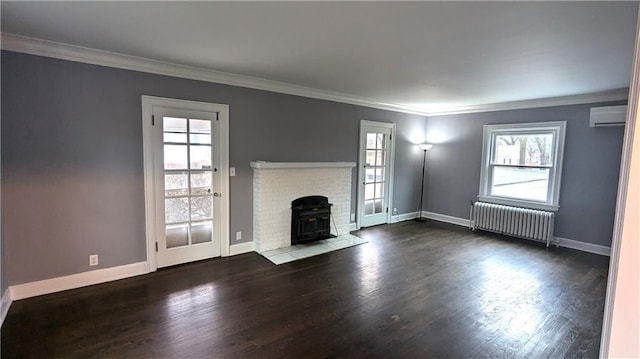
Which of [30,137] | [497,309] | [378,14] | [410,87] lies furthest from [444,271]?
[30,137]

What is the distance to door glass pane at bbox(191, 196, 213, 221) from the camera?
13.1 feet

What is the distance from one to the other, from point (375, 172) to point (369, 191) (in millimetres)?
397

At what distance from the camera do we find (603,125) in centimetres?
460

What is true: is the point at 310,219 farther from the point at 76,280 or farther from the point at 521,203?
the point at 521,203

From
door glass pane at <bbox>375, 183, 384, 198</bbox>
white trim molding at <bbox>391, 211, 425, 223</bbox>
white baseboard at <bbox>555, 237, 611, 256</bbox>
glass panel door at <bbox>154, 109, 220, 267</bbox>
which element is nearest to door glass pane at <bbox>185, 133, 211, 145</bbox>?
glass panel door at <bbox>154, 109, 220, 267</bbox>

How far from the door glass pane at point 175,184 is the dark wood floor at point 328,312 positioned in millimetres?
952

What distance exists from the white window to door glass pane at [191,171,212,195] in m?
5.03

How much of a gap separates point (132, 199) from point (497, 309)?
4.05 metres

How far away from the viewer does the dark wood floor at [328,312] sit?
94.2 inches

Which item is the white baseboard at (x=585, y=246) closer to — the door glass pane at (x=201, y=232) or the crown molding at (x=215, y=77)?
the crown molding at (x=215, y=77)

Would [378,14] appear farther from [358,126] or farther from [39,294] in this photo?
[39,294]

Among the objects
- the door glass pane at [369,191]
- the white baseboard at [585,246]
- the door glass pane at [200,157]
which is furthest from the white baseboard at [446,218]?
the door glass pane at [200,157]

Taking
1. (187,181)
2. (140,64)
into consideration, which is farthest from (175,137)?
(140,64)

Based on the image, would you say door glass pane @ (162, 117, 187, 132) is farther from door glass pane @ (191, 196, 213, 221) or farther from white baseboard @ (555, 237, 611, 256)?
white baseboard @ (555, 237, 611, 256)
